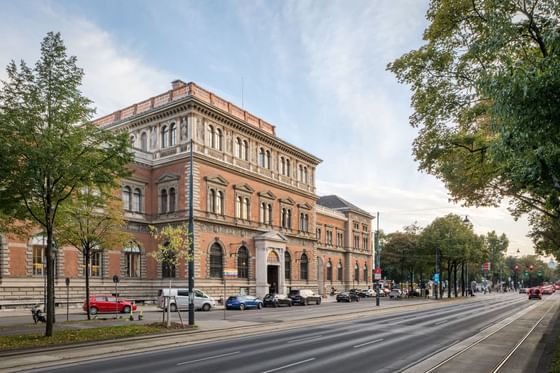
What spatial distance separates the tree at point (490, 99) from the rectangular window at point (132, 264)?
33930 mm

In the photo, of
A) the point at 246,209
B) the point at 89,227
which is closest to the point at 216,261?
the point at 246,209

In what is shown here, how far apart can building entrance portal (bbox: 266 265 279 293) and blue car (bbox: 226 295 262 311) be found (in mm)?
14834

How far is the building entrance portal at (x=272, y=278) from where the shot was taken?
61.3m

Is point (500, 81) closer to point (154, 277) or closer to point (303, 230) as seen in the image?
point (154, 277)

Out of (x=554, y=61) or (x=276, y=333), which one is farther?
(x=276, y=333)

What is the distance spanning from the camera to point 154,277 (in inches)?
2030

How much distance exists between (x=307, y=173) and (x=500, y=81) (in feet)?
208

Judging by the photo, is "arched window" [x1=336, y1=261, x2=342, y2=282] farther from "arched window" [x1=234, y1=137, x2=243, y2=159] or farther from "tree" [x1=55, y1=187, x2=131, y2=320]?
"tree" [x1=55, y1=187, x2=131, y2=320]

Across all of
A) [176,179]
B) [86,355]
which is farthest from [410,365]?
[176,179]

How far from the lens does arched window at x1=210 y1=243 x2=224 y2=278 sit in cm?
5269

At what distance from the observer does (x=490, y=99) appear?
1353cm

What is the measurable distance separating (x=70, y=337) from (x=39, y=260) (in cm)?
2502

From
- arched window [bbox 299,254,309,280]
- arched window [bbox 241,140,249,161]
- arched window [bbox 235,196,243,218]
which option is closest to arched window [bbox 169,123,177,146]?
arched window [bbox 241,140,249,161]

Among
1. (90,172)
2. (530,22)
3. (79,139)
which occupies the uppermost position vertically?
(530,22)
